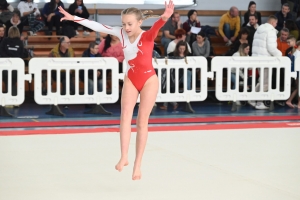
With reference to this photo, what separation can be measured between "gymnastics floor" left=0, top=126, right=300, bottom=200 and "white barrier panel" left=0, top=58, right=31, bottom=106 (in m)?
1.67

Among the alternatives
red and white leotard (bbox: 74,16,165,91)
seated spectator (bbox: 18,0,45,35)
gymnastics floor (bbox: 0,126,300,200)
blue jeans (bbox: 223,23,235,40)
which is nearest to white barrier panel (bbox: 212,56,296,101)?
gymnastics floor (bbox: 0,126,300,200)

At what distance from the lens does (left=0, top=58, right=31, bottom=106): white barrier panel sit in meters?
9.02

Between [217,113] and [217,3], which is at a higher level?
[217,3]

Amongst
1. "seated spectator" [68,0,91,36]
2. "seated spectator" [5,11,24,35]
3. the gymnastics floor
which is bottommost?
the gymnastics floor

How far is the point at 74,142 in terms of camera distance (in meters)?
6.77

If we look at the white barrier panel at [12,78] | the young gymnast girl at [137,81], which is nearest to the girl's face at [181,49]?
the white barrier panel at [12,78]

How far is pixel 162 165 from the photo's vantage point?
544 cm

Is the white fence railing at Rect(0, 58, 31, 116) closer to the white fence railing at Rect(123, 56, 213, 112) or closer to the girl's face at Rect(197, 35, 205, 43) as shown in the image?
the white fence railing at Rect(123, 56, 213, 112)

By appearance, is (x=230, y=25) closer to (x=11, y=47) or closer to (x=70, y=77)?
(x=70, y=77)

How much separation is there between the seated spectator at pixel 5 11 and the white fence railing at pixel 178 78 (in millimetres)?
3759

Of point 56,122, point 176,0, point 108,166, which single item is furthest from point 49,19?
point 108,166

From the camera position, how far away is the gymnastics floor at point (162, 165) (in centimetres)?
439

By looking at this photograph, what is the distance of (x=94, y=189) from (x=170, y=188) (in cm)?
55

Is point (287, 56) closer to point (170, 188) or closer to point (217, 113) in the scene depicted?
point (217, 113)
